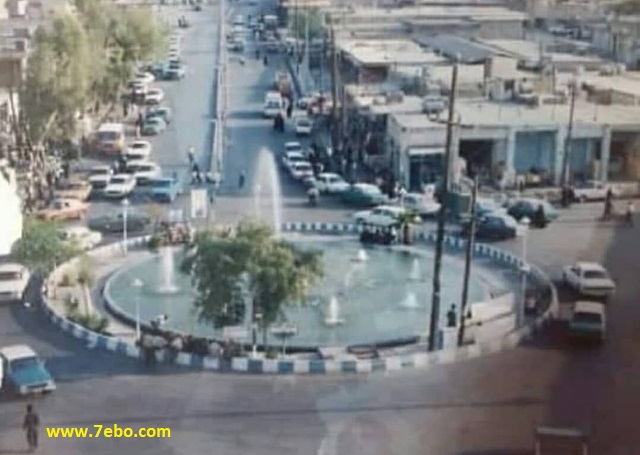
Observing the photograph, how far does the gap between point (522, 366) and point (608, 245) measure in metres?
1.88

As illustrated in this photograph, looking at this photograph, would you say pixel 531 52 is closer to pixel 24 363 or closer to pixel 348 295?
pixel 348 295

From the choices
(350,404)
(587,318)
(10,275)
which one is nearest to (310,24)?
(10,275)

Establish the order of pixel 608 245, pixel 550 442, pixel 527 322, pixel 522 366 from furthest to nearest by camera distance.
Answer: pixel 608 245, pixel 527 322, pixel 522 366, pixel 550 442

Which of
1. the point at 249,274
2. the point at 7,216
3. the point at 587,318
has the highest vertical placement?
the point at 7,216

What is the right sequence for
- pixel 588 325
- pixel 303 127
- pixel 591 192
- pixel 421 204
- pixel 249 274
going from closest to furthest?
1. pixel 249 274
2. pixel 588 325
3. pixel 421 204
4. pixel 591 192
5. pixel 303 127

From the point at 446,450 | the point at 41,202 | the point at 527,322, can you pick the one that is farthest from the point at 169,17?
the point at 446,450

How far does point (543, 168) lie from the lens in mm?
7230

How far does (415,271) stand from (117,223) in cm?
160

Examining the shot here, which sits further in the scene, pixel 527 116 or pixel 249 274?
pixel 527 116

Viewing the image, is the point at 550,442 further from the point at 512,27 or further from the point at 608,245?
the point at 512,27

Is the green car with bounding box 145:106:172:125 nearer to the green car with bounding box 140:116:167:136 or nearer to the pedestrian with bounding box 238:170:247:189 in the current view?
the green car with bounding box 140:116:167:136

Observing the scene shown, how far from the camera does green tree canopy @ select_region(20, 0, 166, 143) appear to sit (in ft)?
23.5

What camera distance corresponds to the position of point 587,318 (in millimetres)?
4184

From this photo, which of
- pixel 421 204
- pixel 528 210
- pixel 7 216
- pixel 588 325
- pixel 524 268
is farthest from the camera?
pixel 421 204
